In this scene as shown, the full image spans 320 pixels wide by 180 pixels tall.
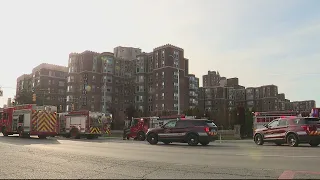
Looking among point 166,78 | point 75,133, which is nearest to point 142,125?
point 75,133

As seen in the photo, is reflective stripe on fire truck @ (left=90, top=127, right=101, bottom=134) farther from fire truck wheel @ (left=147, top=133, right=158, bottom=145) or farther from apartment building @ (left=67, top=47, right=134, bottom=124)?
apartment building @ (left=67, top=47, right=134, bottom=124)

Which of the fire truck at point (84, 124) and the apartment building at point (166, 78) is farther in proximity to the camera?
the apartment building at point (166, 78)

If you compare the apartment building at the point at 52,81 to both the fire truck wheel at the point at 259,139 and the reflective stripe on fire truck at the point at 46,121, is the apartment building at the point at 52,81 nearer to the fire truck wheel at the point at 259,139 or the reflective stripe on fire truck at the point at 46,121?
the reflective stripe on fire truck at the point at 46,121

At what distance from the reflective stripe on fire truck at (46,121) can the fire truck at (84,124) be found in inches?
114

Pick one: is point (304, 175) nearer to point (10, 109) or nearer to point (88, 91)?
point (10, 109)

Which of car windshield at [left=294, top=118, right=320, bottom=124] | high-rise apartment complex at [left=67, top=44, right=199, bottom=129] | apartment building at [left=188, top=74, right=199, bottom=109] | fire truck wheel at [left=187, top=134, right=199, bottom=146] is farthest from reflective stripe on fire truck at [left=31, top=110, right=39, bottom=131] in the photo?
apartment building at [left=188, top=74, right=199, bottom=109]

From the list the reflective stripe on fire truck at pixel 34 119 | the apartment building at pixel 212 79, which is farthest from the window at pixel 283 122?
the apartment building at pixel 212 79

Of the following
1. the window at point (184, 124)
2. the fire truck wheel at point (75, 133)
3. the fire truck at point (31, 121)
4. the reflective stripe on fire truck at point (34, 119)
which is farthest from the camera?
the fire truck wheel at point (75, 133)

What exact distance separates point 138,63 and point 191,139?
84.5 meters

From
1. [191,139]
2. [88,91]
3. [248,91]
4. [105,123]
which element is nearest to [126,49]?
[88,91]

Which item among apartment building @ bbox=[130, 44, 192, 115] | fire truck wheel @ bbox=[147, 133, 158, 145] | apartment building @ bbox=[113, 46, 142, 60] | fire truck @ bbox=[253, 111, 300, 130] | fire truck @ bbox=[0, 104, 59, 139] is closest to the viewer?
fire truck wheel @ bbox=[147, 133, 158, 145]

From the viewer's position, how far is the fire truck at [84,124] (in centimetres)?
3241

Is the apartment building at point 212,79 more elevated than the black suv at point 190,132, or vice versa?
the apartment building at point 212,79

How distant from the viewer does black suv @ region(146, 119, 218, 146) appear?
2023 centimetres
